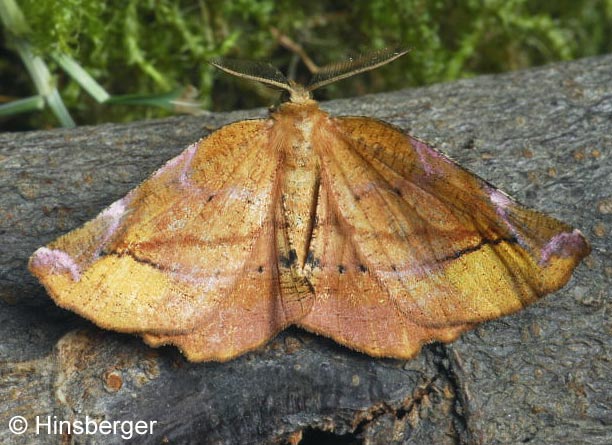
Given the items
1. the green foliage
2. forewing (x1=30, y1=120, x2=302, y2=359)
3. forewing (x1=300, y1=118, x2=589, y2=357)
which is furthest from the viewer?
the green foliage

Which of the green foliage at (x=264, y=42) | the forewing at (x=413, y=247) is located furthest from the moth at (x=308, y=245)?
the green foliage at (x=264, y=42)

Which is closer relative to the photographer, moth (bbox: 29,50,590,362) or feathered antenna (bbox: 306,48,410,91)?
moth (bbox: 29,50,590,362)

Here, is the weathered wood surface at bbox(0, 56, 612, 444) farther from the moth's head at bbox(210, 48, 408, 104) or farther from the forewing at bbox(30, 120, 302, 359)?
the moth's head at bbox(210, 48, 408, 104)

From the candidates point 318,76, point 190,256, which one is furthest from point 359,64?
point 190,256

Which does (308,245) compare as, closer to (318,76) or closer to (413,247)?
(413,247)

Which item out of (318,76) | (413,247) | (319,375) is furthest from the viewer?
(318,76)

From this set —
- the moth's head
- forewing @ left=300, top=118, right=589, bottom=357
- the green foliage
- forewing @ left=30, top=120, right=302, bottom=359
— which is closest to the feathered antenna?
the moth's head

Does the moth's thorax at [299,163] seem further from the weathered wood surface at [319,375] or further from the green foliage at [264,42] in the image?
the green foliage at [264,42]

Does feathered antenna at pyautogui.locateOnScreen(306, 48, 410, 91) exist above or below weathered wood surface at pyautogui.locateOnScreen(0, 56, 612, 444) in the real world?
above
